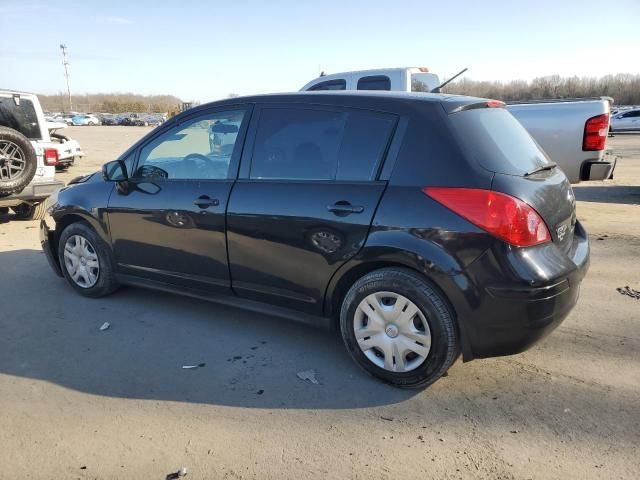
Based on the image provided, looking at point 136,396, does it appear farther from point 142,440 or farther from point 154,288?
point 154,288

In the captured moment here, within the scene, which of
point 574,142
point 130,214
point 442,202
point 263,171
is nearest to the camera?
point 442,202

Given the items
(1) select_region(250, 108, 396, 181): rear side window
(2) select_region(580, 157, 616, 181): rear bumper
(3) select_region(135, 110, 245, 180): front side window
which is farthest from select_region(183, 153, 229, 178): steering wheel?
(2) select_region(580, 157, 616, 181): rear bumper

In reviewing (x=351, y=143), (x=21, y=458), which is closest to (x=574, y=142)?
(x=351, y=143)

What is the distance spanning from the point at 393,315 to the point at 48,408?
6.87ft

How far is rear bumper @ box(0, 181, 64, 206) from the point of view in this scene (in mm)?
7028

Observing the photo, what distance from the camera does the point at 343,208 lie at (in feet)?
10.1

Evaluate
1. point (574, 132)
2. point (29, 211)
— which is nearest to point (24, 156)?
point (29, 211)

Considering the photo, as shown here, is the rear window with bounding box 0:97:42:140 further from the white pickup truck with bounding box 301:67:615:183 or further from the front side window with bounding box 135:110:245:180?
the white pickup truck with bounding box 301:67:615:183

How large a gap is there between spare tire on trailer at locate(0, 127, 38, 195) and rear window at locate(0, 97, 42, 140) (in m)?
0.83

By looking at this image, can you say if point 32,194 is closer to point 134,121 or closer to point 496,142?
point 496,142

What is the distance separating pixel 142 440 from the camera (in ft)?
8.71

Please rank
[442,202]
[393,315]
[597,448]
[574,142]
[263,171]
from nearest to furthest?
[597,448]
[442,202]
[393,315]
[263,171]
[574,142]

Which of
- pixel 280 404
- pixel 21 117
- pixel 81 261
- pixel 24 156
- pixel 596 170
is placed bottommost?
pixel 280 404

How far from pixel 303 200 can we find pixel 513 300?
54.7 inches
